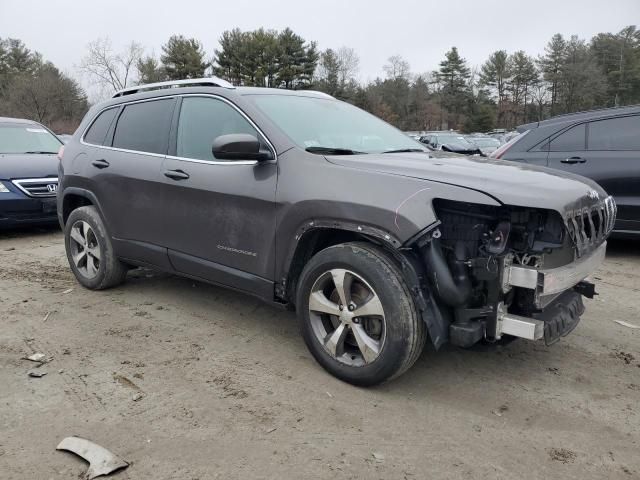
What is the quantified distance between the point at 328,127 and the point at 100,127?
92.7 inches

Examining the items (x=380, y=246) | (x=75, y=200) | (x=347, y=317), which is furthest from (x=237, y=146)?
(x=75, y=200)

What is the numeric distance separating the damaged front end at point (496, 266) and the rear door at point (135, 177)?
2.26 meters

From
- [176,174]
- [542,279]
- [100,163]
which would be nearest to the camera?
[542,279]

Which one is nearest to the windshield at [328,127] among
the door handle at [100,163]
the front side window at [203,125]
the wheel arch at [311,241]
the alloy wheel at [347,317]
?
the front side window at [203,125]

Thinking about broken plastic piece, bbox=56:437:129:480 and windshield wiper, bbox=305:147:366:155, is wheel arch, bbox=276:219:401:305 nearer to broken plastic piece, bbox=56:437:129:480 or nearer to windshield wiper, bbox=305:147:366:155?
windshield wiper, bbox=305:147:366:155

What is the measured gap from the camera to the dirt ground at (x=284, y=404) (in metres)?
2.43

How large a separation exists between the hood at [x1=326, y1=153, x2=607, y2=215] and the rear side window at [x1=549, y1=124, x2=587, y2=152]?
3452 mm

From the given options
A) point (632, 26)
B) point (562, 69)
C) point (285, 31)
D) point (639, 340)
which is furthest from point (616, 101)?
point (639, 340)

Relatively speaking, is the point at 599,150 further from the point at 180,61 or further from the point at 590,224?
the point at 180,61

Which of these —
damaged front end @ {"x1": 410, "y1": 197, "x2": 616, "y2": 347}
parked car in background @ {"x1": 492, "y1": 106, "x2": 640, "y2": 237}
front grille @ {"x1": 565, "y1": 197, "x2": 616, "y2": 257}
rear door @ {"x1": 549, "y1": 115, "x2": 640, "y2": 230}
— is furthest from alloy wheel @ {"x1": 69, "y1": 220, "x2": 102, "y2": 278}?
rear door @ {"x1": 549, "y1": 115, "x2": 640, "y2": 230}

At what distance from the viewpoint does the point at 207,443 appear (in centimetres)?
257

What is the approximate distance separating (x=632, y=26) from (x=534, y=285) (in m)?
87.4

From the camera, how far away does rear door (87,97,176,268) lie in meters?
4.19

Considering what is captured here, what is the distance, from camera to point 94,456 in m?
2.46
